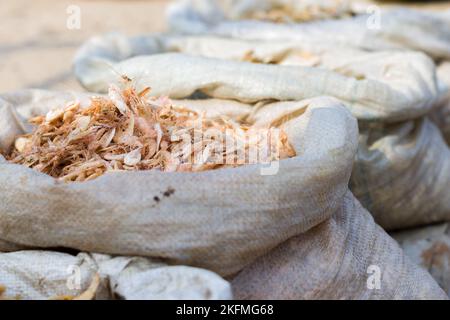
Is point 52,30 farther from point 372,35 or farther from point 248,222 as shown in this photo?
point 248,222

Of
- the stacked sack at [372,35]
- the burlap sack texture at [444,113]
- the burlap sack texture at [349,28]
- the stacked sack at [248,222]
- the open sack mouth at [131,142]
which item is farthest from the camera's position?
the burlap sack texture at [349,28]

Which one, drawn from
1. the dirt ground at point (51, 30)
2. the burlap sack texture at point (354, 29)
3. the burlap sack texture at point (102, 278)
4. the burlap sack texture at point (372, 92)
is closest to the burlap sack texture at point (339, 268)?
the burlap sack texture at point (102, 278)

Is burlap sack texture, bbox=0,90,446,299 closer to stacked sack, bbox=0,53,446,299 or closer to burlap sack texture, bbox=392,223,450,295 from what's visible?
stacked sack, bbox=0,53,446,299

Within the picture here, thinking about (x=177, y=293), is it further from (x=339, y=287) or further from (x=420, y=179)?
(x=420, y=179)

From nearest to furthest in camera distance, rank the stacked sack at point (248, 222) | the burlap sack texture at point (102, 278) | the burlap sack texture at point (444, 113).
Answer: the burlap sack texture at point (102, 278)
the stacked sack at point (248, 222)
the burlap sack texture at point (444, 113)

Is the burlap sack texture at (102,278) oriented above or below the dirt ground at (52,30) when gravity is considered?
above

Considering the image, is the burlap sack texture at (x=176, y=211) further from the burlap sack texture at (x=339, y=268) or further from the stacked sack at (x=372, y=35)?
the stacked sack at (x=372, y=35)

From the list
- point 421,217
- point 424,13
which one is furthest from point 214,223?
point 424,13
